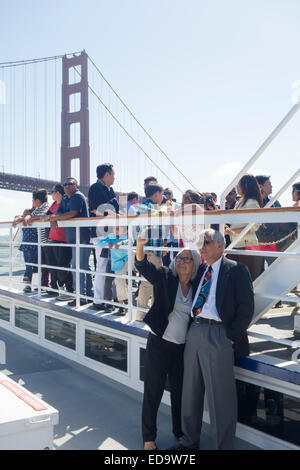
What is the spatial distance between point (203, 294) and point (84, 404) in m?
1.54

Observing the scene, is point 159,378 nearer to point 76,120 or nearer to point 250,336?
point 250,336

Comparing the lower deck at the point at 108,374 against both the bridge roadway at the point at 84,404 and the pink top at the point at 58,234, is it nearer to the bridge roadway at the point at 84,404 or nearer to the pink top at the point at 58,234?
the bridge roadway at the point at 84,404

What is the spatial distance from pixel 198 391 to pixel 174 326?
391 mm

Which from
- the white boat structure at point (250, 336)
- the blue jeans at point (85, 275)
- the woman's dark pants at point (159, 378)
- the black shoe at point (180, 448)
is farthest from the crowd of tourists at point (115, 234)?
the black shoe at point (180, 448)

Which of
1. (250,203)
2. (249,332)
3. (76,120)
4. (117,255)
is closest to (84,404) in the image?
(117,255)

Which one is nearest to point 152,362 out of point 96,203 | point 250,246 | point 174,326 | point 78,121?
point 174,326

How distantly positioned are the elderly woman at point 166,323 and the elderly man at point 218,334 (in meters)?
0.11

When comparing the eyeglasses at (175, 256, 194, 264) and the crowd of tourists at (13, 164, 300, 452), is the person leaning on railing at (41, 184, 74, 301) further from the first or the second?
the eyeglasses at (175, 256, 194, 264)

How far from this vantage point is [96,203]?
163 inches

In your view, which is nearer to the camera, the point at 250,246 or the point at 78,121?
the point at 250,246

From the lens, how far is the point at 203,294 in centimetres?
248

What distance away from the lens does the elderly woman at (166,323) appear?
2611 mm

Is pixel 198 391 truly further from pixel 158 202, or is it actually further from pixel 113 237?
pixel 158 202

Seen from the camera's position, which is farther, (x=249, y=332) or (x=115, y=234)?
(x=115, y=234)
